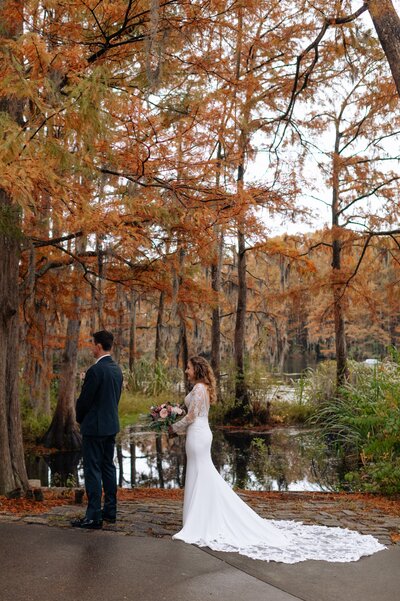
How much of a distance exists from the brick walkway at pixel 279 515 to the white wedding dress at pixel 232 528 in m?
0.35

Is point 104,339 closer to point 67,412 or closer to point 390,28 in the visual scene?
point 390,28

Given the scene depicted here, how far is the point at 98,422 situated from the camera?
6.07 meters

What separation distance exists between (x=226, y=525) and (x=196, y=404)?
114 centimetres

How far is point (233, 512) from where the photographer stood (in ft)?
19.7

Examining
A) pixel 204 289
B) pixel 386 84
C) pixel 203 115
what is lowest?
pixel 204 289

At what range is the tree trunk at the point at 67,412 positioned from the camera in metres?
16.5

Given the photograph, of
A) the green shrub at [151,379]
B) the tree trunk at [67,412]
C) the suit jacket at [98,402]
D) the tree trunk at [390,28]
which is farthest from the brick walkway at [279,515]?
the green shrub at [151,379]

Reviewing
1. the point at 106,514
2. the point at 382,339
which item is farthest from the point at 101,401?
the point at 382,339

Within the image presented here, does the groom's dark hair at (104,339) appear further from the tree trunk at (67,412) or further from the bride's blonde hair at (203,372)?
the tree trunk at (67,412)

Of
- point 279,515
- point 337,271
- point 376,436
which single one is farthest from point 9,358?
point 337,271

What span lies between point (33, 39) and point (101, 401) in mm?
3295

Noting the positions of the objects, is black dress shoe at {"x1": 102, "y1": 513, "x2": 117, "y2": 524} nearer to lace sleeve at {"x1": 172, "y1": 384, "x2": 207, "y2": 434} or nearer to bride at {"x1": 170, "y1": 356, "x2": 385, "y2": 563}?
bride at {"x1": 170, "y1": 356, "x2": 385, "y2": 563}

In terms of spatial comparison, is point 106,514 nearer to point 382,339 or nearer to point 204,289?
point 204,289

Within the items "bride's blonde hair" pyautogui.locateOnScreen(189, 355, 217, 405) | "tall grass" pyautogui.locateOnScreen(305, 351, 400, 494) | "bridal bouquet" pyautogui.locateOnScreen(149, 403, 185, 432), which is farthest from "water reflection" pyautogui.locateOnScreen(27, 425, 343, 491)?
"bride's blonde hair" pyautogui.locateOnScreen(189, 355, 217, 405)
